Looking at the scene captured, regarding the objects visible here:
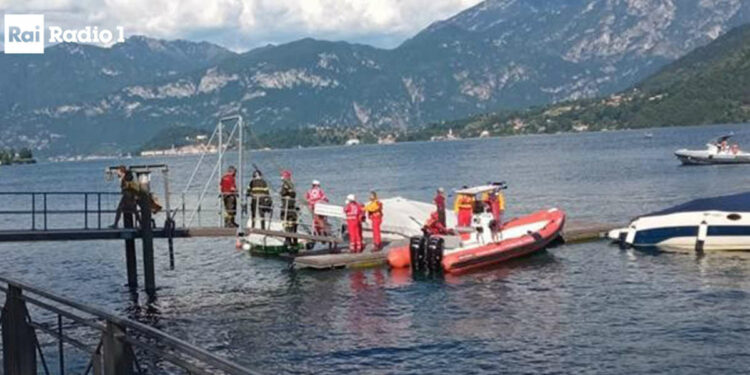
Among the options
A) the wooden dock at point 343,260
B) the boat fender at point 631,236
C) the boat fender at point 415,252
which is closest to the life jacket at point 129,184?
the wooden dock at point 343,260

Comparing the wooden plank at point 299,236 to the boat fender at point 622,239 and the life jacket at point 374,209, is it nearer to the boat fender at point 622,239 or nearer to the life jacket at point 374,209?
the life jacket at point 374,209

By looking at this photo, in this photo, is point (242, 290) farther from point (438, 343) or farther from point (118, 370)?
point (118, 370)

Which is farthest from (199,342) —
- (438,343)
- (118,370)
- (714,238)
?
(714,238)

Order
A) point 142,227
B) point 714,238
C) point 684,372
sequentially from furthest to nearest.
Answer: point 714,238, point 142,227, point 684,372

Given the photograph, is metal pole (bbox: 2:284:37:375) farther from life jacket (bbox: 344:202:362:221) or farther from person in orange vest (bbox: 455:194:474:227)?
person in orange vest (bbox: 455:194:474:227)

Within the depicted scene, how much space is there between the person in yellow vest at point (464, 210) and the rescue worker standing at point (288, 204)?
8.33m

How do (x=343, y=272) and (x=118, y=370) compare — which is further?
(x=343, y=272)

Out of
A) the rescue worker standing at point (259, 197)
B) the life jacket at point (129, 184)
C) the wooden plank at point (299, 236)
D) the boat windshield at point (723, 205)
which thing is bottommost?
the wooden plank at point (299, 236)

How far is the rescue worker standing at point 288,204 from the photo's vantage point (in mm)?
38906

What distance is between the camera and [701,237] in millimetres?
40844

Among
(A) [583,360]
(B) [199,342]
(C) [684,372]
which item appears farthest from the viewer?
(B) [199,342]

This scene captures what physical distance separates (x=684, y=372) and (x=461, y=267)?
15.6 m

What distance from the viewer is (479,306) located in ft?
100

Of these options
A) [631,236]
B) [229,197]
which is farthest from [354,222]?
[631,236]
